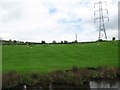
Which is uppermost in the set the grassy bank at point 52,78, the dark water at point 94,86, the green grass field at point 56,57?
the green grass field at point 56,57

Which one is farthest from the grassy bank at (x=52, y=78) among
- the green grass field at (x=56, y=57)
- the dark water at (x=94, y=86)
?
the green grass field at (x=56, y=57)

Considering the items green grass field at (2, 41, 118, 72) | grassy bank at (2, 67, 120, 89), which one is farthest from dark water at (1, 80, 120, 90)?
green grass field at (2, 41, 118, 72)

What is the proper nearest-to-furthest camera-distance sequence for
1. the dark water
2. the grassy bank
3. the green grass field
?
1. the grassy bank
2. the dark water
3. the green grass field

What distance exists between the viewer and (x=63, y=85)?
117 ft

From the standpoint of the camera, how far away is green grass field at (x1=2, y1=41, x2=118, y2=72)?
40.9m

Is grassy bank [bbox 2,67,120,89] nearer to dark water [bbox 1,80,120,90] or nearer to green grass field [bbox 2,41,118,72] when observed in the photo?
dark water [bbox 1,80,120,90]

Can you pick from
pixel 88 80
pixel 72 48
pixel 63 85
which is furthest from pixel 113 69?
pixel 72 48

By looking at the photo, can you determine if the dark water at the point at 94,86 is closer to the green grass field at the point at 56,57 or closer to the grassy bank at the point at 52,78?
the grassy bank at the point at 52,78

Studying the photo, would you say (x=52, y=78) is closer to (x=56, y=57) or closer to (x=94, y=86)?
(x=94, y=86)

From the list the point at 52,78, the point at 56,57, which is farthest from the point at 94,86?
the point at 56,57

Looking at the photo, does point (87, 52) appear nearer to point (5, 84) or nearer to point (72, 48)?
point (72, 48)

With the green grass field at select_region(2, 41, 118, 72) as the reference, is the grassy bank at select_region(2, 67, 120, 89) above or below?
below

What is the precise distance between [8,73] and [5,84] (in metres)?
1.89

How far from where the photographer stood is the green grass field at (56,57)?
40.9 meters
